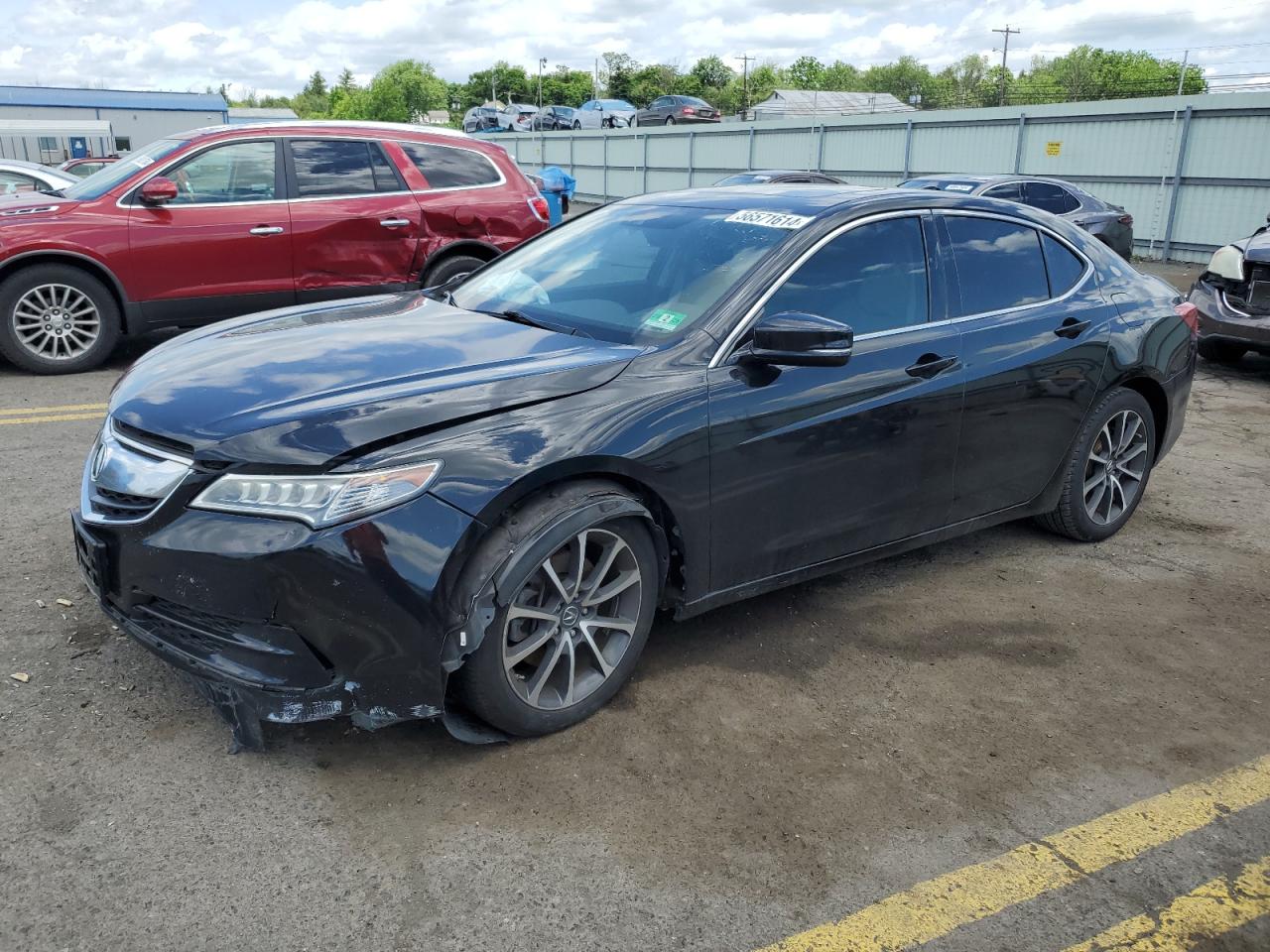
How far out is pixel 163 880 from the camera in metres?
2.53

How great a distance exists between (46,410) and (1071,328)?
6.15 metres

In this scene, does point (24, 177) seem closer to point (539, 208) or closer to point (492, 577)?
point (539, 208)

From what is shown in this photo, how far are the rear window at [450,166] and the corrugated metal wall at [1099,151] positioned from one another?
13.7m

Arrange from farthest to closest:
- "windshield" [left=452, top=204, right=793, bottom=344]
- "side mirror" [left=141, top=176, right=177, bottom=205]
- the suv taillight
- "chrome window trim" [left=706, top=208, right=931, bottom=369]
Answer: the suv taillight
"side mirror" [left=141, top=176, right=177, bottom=205]
"windshield" [left=452, top=204, right=793, bottom=344]
"chrome window trim" [left=706, top=208, right=931, bottom=369]

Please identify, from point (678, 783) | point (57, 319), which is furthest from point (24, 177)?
point (678, 783)

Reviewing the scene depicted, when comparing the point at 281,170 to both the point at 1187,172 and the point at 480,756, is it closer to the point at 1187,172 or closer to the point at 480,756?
the point at 480,756

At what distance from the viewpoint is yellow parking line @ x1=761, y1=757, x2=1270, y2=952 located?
2457 mm

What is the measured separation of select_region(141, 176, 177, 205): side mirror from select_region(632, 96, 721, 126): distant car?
3772 centimetres

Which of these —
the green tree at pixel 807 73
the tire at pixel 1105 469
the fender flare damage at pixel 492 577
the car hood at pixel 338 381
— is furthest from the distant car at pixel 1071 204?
the green tree at pixel 807 73

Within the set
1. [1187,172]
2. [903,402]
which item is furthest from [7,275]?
[1187,172]

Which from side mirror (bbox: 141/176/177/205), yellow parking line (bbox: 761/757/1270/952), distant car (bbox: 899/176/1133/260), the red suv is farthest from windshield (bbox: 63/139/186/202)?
distant car (bbox: 899/176/1133/260)

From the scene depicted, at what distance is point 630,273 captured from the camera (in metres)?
4.00

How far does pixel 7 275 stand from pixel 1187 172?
1782cm

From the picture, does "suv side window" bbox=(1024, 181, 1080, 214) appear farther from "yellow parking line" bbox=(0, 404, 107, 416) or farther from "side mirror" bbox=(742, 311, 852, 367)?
"side mirror" bbox=(742, 311, 852, 367)
